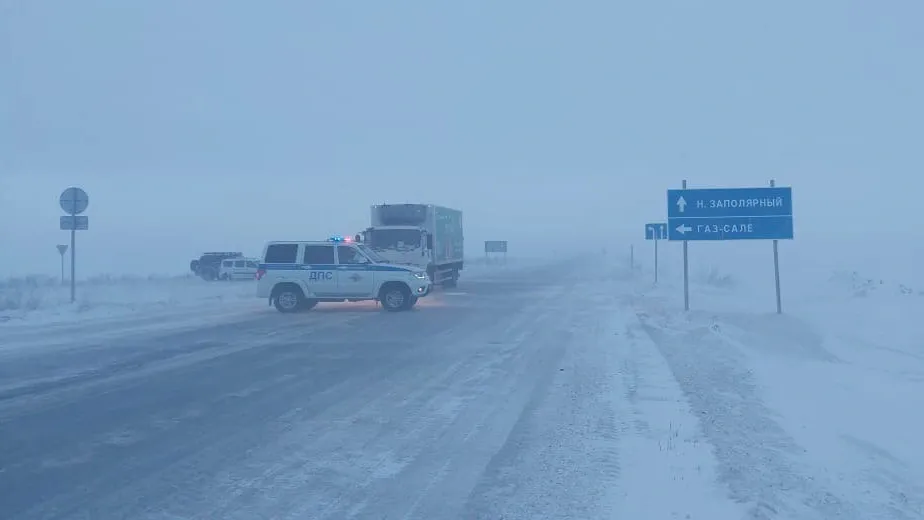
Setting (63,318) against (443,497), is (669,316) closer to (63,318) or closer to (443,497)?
(63,318)

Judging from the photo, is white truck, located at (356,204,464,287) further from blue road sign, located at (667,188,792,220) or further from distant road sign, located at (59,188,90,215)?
blue road sign, located at (667,188,792,220)

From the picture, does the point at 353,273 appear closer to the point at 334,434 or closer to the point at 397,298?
the point at 397,298

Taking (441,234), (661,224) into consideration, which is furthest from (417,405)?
(661,224)

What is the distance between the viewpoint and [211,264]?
67.6 metres

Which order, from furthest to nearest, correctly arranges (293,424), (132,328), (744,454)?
(132,328) < (293,424) < (744,454)

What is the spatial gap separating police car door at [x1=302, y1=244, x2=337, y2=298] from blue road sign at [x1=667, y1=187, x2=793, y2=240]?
9.72 meters

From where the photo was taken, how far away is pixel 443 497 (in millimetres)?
7512

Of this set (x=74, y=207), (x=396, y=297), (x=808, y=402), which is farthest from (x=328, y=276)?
(x=808, y=402)

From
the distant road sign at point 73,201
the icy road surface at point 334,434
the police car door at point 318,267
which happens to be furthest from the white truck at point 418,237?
the icy road surface at point 334,434

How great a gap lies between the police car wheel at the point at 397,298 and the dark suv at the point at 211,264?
40121 millimetres

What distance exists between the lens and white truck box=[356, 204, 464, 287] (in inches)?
1409

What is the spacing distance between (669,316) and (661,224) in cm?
2222

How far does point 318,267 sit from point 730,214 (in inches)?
459

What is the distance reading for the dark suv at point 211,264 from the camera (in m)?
66.5
